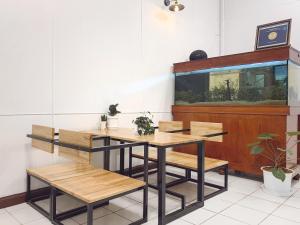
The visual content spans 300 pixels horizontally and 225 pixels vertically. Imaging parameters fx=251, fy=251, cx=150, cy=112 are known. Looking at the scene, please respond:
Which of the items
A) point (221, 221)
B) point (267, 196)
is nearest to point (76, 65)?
point (221, 221)

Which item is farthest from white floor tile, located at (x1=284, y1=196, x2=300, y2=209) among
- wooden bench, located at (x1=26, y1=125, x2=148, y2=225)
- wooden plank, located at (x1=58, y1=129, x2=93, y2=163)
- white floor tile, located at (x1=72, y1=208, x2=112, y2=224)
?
wooden plank, located at (x1=58, y1=129, x2=93, y2=163)

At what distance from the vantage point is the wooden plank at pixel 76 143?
1821 mm

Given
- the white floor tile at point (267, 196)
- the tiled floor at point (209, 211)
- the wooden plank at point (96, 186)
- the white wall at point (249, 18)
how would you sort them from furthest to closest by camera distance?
the white wall at point (249, 18) < the white floor tile at point (267, 196) < the tiled floor at point (209, 211) < the wooden plank at point (96, 186)

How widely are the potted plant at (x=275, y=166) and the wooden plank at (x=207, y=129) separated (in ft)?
1.53

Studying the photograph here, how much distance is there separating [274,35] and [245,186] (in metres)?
2.21

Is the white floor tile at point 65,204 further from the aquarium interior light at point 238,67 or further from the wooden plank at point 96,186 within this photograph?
the aquarium interior light at point 238,67

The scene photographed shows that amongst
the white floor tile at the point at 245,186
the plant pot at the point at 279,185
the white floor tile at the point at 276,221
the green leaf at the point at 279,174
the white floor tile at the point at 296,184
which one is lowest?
the white floor tile at the point at 276,221

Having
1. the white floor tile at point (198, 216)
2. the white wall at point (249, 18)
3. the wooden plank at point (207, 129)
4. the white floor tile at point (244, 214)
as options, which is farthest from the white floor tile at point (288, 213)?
the white wall at point (249, 18)

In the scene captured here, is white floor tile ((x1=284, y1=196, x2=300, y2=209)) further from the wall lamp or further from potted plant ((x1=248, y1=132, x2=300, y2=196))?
the wall lamp

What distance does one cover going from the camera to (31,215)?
7.59 ft

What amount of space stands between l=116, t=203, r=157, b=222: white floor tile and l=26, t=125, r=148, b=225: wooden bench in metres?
0.13

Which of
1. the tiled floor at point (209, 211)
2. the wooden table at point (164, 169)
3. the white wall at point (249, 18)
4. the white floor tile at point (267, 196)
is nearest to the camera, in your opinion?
the wooden table at point (164, 169)

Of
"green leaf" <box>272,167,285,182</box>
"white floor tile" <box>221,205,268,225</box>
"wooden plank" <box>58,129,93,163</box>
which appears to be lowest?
"white floor tile" <box>221,205,268,225</box>

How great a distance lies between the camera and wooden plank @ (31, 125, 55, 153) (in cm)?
217
